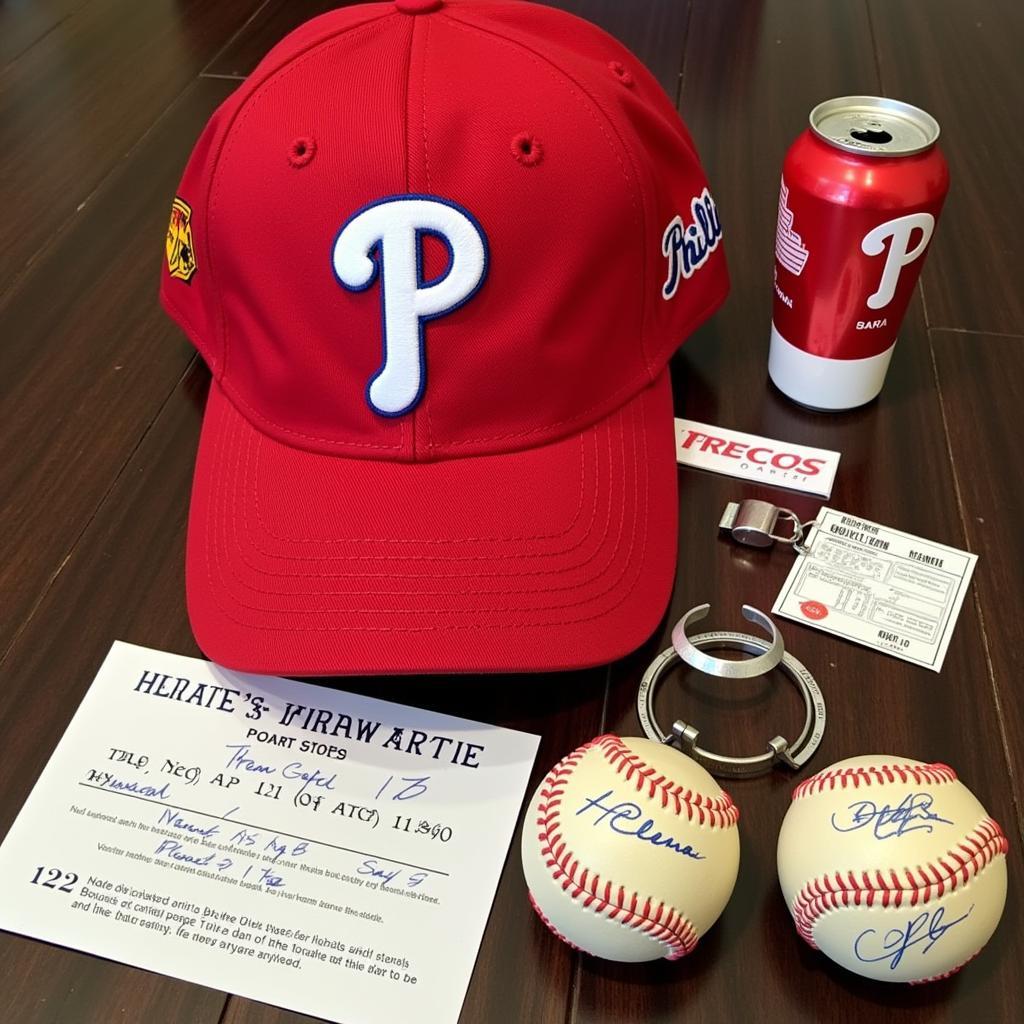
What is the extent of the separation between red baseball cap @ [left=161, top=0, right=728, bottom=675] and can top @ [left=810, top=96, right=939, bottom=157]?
0.46 feet

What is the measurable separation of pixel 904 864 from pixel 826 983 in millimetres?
100

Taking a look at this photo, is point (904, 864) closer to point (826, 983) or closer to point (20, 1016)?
point (826, 983)

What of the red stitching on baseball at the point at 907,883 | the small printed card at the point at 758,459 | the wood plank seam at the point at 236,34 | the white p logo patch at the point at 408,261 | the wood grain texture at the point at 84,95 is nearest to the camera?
the red stitching on baseball at the point at 907,883

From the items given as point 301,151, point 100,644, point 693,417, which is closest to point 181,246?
point 301,151

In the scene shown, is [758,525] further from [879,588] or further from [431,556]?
[431,556]

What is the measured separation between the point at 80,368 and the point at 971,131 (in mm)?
1000

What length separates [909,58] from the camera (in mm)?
1350

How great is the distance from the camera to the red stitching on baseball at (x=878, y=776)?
0.56 metres

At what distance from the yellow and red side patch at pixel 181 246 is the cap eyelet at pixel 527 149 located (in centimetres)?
26

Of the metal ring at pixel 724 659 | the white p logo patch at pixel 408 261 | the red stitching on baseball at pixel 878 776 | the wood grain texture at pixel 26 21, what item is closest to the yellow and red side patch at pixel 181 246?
the white p logo patch at pixel 408 261

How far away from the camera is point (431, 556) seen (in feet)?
2.11

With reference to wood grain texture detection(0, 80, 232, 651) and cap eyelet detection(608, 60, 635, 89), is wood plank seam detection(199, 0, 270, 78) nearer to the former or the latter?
wood grain texture detection(0, 80, 232, 651)

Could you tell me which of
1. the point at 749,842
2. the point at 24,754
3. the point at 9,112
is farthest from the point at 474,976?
the point at 9,112
